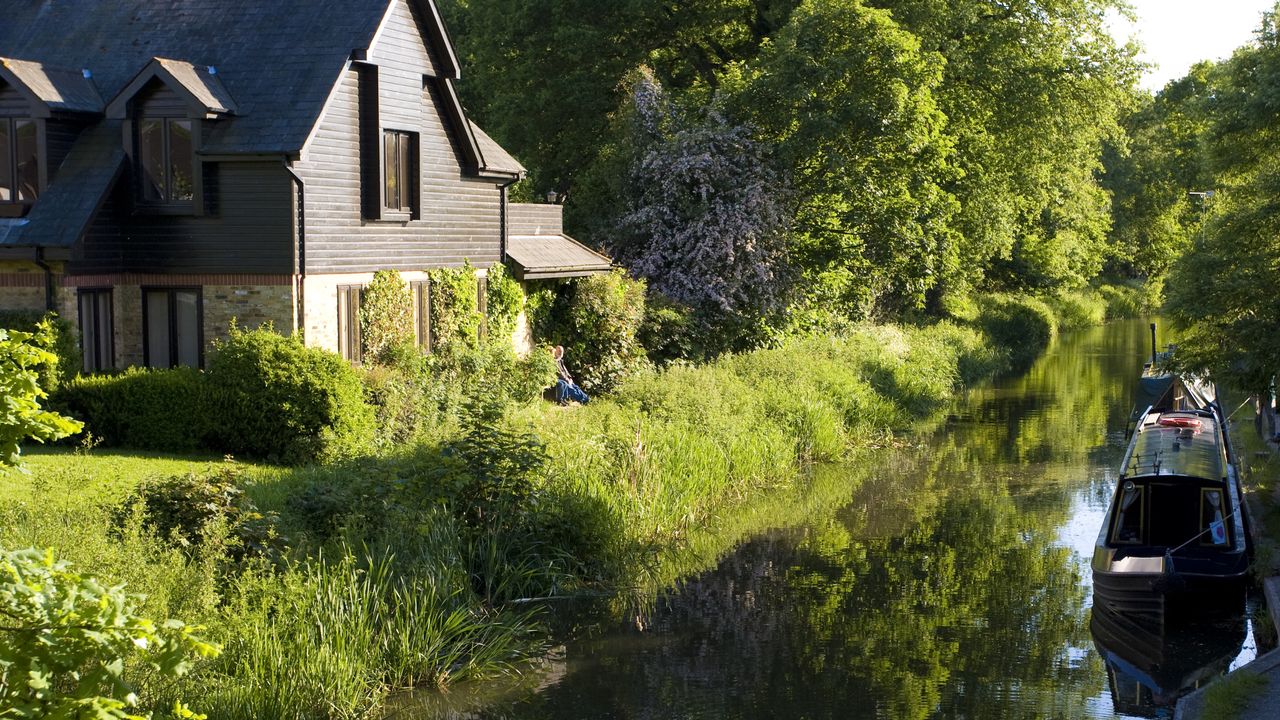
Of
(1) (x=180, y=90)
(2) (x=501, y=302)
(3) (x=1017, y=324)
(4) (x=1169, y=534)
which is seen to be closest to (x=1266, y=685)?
(4) (x=1169, y=534)

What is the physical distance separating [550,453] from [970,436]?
14981 millimetres

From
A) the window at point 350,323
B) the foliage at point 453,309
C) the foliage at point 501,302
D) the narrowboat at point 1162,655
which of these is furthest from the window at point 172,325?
the narrowboat at point 1162,655

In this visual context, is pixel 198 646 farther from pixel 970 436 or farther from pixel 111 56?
pixel 970 436

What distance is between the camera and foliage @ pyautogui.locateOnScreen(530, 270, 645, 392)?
93.3 feet

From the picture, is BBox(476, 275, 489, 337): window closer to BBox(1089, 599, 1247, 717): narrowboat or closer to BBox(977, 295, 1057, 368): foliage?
BBox(1089, 599, 1247, 717): narrowboat

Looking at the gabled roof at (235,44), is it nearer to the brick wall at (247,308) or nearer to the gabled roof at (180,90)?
the gabled roof at (180,90)

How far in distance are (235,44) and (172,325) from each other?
17.1 feet

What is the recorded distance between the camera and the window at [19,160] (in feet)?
71.0

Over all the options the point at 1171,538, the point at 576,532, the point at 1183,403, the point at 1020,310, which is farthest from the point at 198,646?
the point at 1020,310

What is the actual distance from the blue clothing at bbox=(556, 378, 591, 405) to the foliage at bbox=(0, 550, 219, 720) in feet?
66.5

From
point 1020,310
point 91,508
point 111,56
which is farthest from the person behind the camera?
point 1020,310

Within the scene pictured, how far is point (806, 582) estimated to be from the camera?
56.8 ft

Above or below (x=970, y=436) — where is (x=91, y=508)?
above

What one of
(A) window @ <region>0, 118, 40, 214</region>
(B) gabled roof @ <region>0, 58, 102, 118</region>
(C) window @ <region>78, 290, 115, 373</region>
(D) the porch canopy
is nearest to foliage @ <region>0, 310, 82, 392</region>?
(C) window @ <region>78, 290, 115, 373</region>
